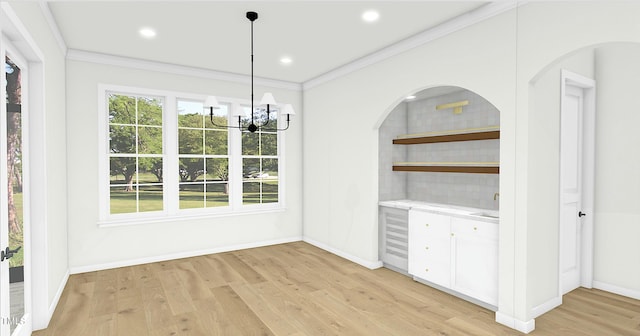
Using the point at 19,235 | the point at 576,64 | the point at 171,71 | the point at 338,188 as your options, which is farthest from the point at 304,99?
the point at 19,235

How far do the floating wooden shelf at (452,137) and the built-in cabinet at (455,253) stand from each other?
934 mm

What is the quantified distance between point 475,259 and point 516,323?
0.66 meters

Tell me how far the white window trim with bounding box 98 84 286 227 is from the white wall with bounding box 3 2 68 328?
0.48 m

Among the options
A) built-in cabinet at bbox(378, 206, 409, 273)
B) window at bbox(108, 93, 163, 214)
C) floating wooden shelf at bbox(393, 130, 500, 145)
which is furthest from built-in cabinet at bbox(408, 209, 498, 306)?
window at bbox(108, 93, 163, 214)

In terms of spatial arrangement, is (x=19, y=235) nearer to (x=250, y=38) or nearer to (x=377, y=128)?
(x=250, y=38)

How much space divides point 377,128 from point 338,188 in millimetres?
1210


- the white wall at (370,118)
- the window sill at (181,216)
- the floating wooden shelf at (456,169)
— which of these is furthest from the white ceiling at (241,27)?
the window sill at (181,216)

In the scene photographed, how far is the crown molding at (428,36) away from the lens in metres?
3.03

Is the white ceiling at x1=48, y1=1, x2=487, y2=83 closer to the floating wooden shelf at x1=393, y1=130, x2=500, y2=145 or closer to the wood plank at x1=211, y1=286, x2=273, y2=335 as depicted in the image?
the floating wooden shelf at x1=393, y1=130, x2=500, y2=145

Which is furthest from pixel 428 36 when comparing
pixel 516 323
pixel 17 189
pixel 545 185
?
pixel 17 189

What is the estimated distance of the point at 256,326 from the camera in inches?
117

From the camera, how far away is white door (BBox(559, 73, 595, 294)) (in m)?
3.63

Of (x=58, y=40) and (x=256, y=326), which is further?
(x=58, y=40)

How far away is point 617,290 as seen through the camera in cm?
364
